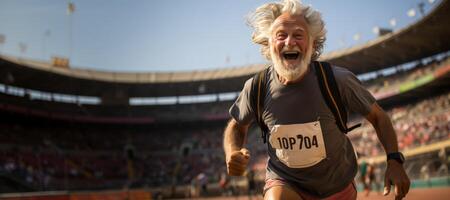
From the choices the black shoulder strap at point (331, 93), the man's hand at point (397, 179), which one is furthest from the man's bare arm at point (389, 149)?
the black shoulder strap at point (331, 93)

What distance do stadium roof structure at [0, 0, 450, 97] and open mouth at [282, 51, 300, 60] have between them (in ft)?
95.2

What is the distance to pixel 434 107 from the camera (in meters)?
30.0

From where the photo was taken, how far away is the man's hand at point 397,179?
285cm

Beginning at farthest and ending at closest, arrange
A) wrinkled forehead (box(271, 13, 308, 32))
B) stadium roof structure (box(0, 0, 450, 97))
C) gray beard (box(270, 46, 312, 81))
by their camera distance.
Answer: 1. stadium roof structure (box(0, 0, 450, 97))
2. wrinkled forehead (box(271, 13, 308, 32))
3. gray beard (box(270, 46, 312, 81))

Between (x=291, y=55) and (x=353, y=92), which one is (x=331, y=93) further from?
(x=291, y=55)

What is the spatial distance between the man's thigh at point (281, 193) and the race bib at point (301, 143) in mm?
179

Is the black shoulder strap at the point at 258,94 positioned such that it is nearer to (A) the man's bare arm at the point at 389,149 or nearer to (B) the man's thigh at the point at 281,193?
(B) the man's thigh at the point at 281,193

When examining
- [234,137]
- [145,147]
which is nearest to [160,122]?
[145,147]

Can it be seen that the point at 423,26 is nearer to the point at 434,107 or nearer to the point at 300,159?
the point at 434,107

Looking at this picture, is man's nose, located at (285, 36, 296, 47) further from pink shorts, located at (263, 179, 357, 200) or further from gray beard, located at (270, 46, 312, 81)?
pink shorts, located at (263, 179, 357, 200)

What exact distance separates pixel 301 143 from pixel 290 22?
2.90 ft

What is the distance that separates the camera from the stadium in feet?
99.9

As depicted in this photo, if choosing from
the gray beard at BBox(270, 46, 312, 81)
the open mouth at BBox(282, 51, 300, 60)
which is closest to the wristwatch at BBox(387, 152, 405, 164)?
the gray beard at BBox(270, 46, 312, 81)

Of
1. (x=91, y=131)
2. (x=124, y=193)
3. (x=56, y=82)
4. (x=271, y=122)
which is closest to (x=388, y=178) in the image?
(x=271, y=122)
